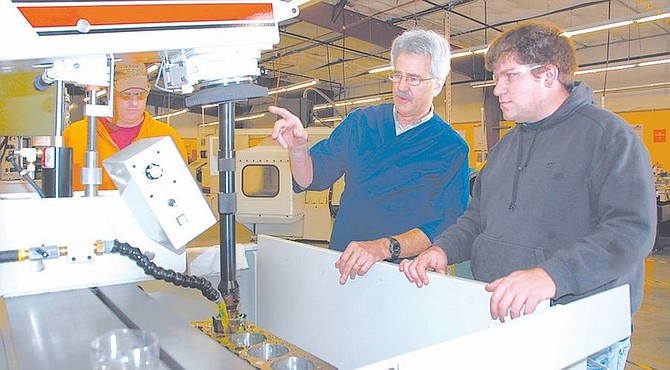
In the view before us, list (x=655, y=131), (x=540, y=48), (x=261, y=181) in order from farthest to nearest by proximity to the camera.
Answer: (x=655, y=131) < (x=261, y=181) < (x=540, y=48)

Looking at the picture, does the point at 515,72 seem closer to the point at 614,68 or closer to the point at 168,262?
the point at 168,262

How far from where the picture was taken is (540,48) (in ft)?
3.85

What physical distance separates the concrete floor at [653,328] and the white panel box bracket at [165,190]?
2.89 m

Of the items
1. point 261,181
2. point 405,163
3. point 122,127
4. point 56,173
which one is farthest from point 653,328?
point 56,173

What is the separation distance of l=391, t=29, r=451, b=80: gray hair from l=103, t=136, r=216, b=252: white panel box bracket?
783 mm

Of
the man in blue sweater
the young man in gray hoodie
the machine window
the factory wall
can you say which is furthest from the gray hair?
the factory wall

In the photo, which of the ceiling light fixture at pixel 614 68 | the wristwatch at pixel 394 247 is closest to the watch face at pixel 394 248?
the wristwatch at pixel 394 247

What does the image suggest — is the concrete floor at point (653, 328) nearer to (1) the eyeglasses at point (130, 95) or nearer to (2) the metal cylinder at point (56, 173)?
(1) the eyeglasses at point (130, 95)

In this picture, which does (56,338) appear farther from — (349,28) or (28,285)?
(349,28)

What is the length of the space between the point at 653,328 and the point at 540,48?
3.19 metres

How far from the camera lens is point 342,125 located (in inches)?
64.9

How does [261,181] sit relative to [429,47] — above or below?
below

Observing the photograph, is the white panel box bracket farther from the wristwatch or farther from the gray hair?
the gray hair

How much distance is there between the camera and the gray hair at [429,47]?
4.80 ft
